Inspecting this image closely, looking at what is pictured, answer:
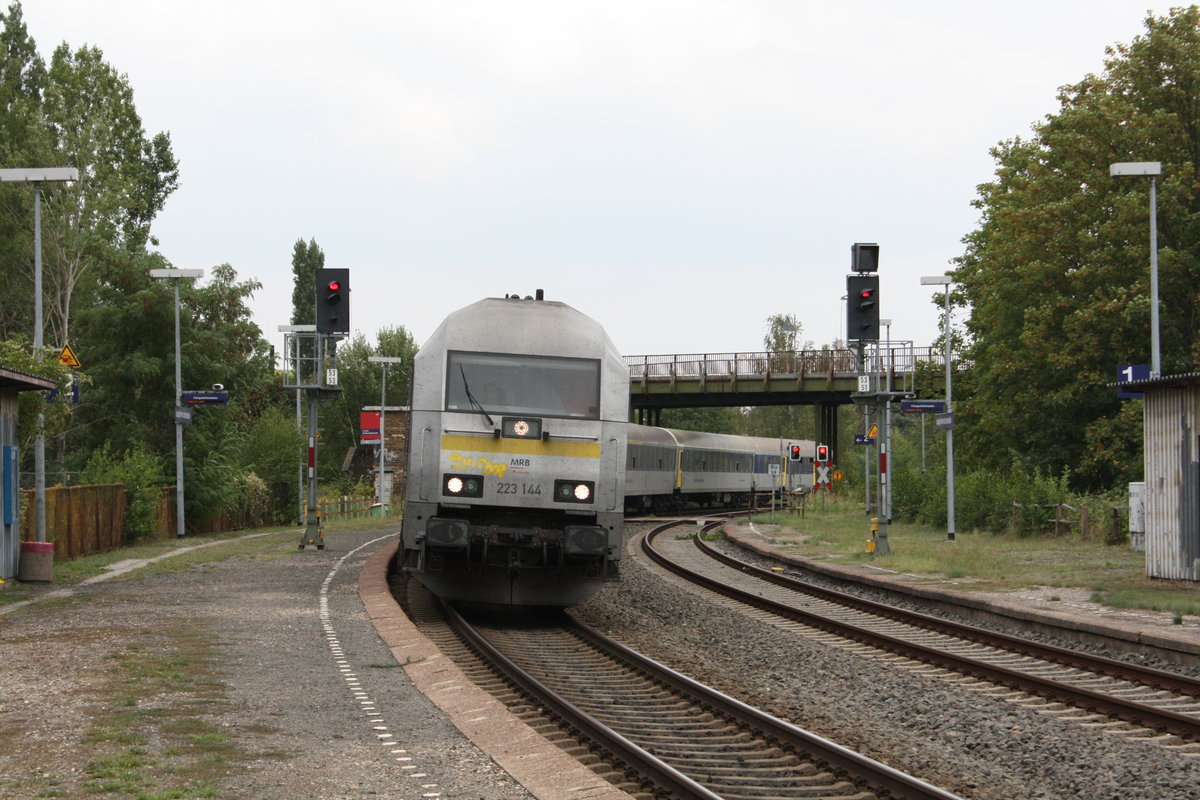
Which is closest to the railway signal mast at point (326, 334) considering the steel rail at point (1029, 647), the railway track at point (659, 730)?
the steel rail at point (1029, 647)

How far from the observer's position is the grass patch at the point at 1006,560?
17078mm

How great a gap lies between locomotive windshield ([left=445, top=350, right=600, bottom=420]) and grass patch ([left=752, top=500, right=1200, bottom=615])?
717cm

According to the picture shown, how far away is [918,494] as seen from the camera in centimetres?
3909

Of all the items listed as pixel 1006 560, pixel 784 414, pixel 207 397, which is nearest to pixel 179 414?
pixel 207 397

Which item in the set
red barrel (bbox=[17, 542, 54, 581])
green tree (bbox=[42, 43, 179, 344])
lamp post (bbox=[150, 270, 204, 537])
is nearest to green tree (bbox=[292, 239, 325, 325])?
green tree (bbox=[42, 43, 179, 344])

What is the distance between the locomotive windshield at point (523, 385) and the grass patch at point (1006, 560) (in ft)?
23.5

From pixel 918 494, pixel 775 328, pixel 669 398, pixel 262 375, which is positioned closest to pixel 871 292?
pixel 918 494

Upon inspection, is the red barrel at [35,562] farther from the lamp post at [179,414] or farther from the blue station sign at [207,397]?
the lamp post at [179,414]

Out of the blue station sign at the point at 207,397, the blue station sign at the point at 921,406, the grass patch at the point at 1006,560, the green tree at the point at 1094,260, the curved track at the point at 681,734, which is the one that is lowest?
the grass patch at the point at 1006,560

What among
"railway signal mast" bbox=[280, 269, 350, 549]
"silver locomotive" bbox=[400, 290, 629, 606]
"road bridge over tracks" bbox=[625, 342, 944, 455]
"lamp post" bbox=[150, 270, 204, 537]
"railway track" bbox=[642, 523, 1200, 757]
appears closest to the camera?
"railway track" bbox=[642, 523, 1200, 757]

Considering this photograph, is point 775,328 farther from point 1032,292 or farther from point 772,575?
point 772,575

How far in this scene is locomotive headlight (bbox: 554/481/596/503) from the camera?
13664mm

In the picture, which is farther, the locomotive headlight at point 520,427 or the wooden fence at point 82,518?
the wooden fence at point 82,518

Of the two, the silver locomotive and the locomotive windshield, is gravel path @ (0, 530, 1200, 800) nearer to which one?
the silver locomotive
